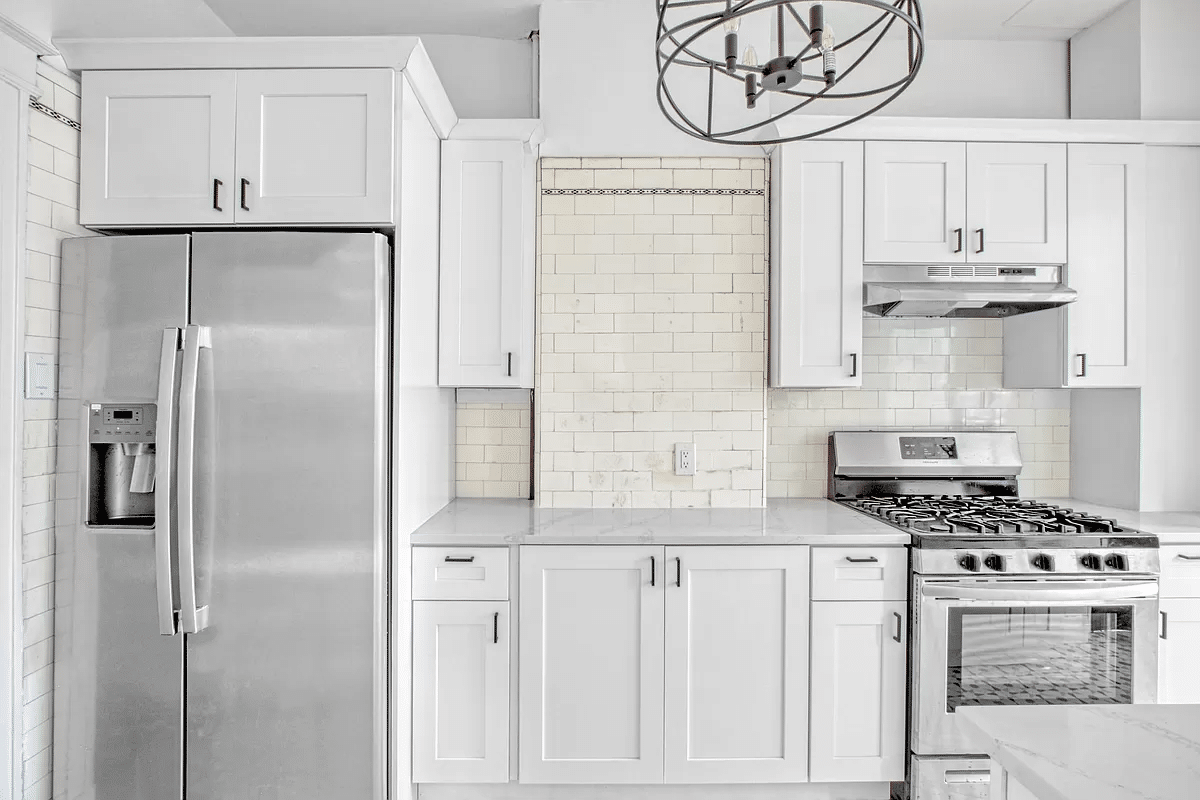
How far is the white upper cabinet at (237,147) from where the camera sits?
85.2 inches

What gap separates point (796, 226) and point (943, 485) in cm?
132

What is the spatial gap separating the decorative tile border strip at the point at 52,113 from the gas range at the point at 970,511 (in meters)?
2.97

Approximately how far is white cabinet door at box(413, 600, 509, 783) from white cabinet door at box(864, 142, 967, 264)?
6.58ft

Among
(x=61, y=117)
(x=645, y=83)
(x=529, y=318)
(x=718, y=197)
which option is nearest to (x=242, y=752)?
(x=529, y=318)

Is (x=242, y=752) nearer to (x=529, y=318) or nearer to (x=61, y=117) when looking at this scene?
(x=529, y=318)

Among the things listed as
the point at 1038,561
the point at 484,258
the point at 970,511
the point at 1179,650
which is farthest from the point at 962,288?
the point at 484,258

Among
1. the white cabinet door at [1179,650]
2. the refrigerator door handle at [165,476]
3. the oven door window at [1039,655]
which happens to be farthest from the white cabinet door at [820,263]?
the refrigerator door handle at [165,476]

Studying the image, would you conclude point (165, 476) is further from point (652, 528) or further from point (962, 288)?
point (962, 288)

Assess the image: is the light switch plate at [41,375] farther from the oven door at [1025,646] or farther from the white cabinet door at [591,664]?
the oven door at [1025,646]

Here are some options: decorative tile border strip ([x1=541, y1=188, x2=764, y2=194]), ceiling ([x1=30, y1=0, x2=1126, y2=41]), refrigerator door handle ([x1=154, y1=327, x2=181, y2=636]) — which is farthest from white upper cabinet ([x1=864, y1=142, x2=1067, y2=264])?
refrigerator door handle ([x1=154, y1=327, x2=181, y2=636])

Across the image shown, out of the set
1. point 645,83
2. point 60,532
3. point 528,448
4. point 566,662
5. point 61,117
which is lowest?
point 566,662

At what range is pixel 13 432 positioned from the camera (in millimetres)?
1978

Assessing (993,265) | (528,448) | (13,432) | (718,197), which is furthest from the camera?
(528,448)

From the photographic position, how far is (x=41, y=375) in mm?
2062
